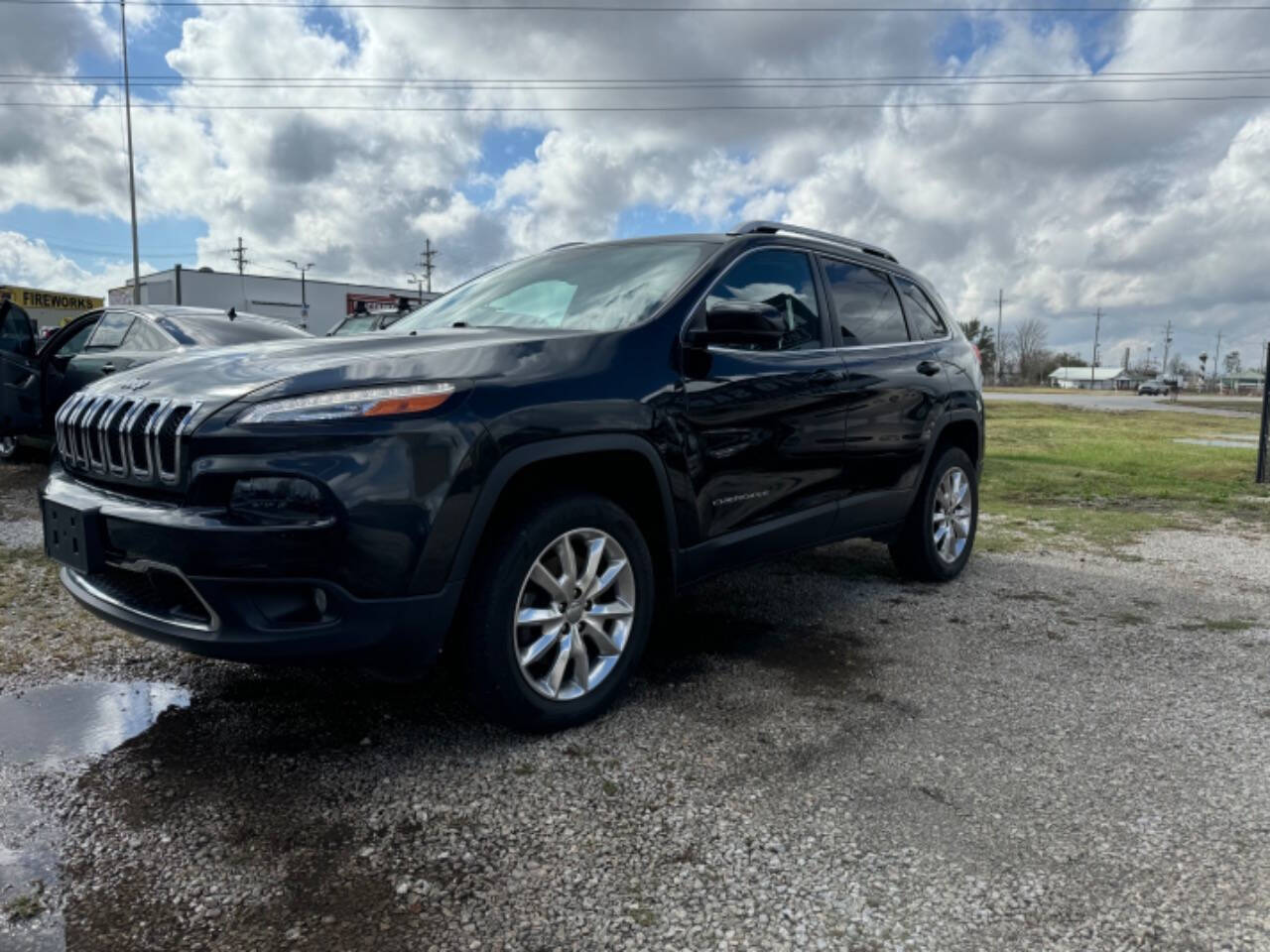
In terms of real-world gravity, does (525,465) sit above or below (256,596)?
above

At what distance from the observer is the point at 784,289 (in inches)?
159

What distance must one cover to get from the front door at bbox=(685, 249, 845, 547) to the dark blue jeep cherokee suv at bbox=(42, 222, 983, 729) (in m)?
0.01

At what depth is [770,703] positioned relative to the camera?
10.9ft

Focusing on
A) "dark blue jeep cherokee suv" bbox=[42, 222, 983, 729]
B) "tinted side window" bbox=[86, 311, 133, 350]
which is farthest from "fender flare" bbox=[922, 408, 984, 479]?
"tinted side window" bbox=[86, 311, 133, 350]

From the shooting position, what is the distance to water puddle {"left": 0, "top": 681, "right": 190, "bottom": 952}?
2025 mm

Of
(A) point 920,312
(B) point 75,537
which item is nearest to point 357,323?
(A) point 920,312

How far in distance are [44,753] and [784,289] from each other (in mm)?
3362

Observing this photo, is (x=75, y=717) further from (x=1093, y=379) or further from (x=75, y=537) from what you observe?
(x=1093, y=379)

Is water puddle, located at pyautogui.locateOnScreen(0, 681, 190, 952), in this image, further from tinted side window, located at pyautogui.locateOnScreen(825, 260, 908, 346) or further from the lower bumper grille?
tinted side window, located at pyautogui.locateOnScreen(825, 260, 908, 346)

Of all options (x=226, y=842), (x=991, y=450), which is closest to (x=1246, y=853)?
(x=226, y=842)

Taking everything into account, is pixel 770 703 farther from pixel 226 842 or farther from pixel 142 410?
pixel 142 410

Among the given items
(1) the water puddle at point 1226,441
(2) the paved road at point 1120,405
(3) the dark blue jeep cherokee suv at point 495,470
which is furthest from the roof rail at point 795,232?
(2) the paved road at point 1120,405

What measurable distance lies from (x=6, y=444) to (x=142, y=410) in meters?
8.36

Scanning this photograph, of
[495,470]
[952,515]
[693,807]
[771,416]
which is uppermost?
[771,416]
